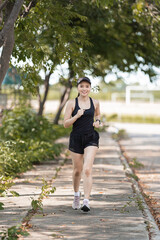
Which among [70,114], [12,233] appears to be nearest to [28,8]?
[70,114]

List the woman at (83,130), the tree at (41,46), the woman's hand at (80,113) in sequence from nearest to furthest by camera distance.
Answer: the woman's hand at (80,113)
the woman at (83,130)
the tree at (41,46)

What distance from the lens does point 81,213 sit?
264 inches

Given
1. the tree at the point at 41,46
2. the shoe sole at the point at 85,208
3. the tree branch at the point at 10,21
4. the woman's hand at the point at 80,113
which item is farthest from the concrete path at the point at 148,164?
the tree branch at the point at 10,21

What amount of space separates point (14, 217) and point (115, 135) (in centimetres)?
1619

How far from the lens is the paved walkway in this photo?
562 centimetres

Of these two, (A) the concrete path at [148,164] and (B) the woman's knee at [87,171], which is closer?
(B) the woman's knee at [87,171]

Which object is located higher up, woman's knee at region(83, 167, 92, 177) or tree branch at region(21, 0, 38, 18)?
tree branch at region(21, 0, 38, 18)

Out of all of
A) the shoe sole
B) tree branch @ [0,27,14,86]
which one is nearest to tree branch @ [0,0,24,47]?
tree branch @ [0,27,14,86]

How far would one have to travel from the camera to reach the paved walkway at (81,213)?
562cm

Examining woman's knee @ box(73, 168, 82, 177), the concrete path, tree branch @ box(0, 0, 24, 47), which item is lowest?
the concrete path

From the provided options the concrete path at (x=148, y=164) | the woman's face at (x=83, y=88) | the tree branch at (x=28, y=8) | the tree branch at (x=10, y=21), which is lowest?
the concrete path at (x=148, y=164)

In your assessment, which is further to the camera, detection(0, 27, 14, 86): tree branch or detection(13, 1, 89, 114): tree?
detection(13, 1, 89, 114): tree

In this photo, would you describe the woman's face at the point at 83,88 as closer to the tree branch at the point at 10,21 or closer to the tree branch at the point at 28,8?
the tree branch at the point at 10,21

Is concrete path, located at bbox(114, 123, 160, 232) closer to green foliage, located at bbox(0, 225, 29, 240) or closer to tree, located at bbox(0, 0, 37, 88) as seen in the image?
green foliage, located at bbox(0, 225, 29, 240)
